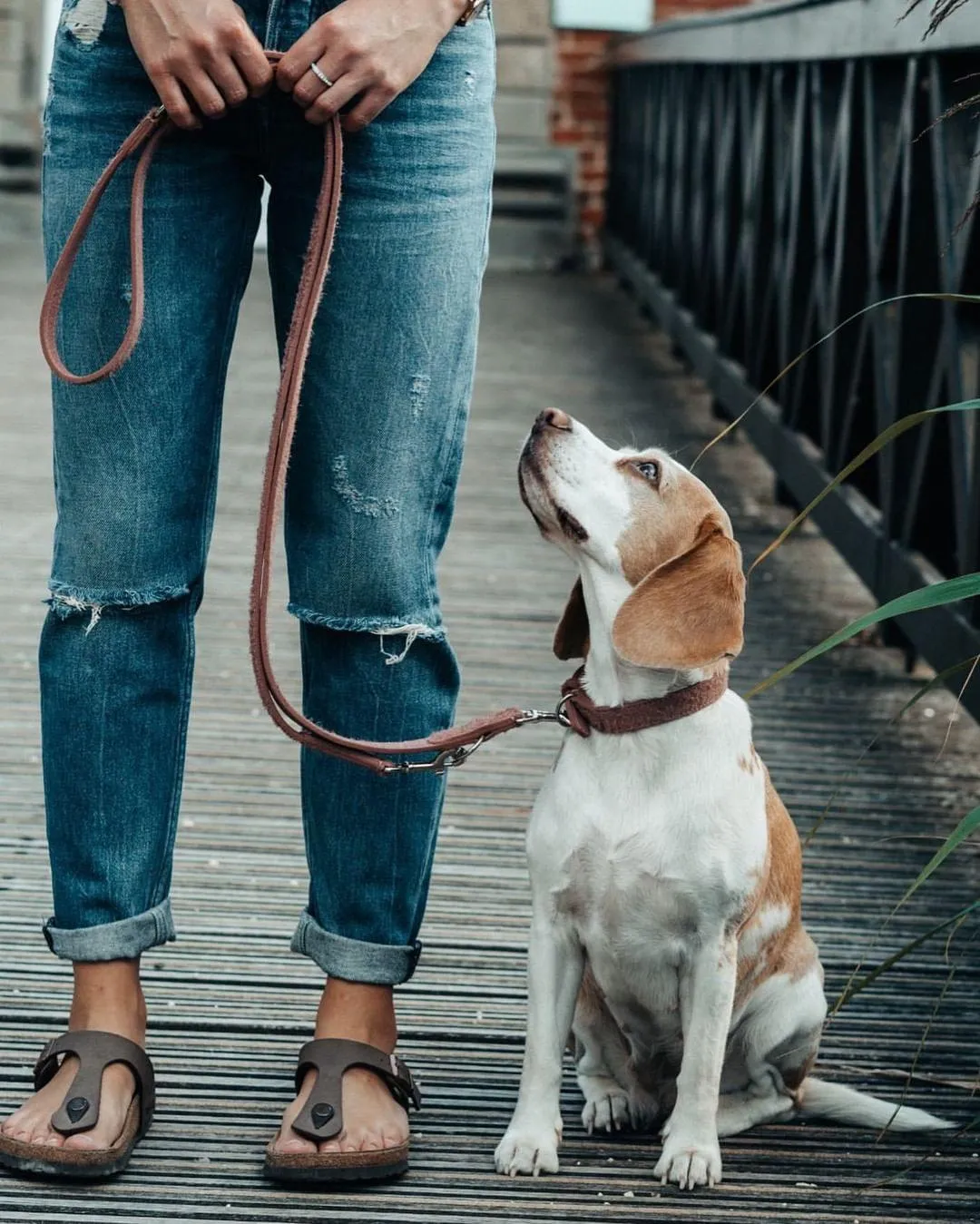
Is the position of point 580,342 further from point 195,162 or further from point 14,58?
point 195,162

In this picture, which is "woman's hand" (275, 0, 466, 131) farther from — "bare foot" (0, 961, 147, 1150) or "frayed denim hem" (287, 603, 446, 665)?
"bare foot" (0, 961, 147, 1150)

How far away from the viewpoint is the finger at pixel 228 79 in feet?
5.15

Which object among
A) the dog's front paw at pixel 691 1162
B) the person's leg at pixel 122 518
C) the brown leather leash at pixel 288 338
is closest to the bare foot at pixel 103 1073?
the person's leg at pixel 122 518

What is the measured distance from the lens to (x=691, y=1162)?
176cm

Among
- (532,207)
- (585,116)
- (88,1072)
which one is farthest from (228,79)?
(585,116)

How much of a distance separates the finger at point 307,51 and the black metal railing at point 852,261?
0.57 metres

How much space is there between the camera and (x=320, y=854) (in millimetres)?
1831

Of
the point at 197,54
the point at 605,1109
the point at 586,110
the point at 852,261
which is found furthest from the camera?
the point at 586,110

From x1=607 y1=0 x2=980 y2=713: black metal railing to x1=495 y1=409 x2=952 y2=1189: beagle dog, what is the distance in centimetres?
45

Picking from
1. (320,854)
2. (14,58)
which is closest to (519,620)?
(320,854)

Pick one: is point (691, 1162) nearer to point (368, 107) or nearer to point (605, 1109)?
point (605, 1109)

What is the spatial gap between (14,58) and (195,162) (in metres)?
9.48

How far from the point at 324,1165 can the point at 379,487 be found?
2.12 feet

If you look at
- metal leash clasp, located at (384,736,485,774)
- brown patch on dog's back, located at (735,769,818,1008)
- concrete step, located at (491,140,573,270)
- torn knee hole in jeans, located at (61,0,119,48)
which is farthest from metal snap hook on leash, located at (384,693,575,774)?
concrete step, located at (491,140,573,270)
